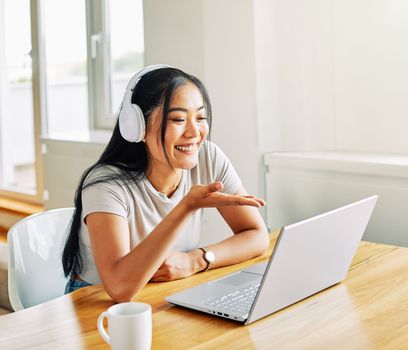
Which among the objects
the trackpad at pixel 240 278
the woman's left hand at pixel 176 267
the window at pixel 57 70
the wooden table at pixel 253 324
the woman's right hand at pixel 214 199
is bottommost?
the wooden table at pixel 253 324

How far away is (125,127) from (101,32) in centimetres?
194

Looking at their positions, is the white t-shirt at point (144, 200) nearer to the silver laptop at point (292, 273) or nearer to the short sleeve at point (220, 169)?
the short sleeve at point (220, 169)

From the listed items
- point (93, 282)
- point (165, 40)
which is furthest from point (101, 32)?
point (93, 282)

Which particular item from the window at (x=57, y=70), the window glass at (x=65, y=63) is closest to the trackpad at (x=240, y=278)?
the window at (x=57, y=70)

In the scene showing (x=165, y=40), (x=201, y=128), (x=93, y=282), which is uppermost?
(x=165, y=40)

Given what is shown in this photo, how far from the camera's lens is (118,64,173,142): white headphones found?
1.70m

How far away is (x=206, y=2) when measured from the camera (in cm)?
236

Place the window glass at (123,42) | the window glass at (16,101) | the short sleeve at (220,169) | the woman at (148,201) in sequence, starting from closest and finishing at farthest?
the woman at (148,201), the short sleeve at (220,169), the window glass at (123,42), the window glass at (16,101)

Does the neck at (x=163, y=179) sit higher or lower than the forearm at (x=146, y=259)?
higher

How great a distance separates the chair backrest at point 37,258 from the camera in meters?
1.78

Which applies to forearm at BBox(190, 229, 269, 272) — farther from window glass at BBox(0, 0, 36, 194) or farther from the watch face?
window glass at BBox(0, 0, 36, 194)

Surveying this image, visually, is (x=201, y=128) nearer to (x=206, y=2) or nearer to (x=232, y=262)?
(x=232, y=262)

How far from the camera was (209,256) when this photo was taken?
1743 millimetres

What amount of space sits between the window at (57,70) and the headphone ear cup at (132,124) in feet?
5.72
